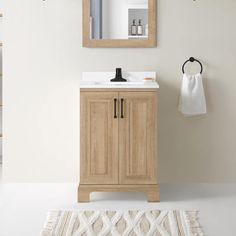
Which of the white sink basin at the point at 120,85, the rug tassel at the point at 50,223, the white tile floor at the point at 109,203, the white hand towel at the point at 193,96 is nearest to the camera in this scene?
the rug tassel at the point at 50,223

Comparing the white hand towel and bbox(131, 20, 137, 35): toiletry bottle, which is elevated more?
bbox(131, 20, 137, 35): toiletry bottle

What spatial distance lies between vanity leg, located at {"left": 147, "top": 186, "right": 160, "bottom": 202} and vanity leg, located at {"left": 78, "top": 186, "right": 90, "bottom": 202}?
1.49ft

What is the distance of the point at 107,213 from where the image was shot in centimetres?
388

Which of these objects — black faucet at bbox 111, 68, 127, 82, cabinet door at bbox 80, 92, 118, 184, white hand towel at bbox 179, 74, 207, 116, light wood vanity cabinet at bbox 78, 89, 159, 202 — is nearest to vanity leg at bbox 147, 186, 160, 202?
light wood vanity cabinet at bbox 78, 89, 159, 202

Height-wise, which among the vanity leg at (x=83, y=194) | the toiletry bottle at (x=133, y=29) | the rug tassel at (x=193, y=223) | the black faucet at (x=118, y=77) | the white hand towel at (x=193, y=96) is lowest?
the rug tassel at (x=193, y=223)

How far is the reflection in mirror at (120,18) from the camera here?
15.0ft

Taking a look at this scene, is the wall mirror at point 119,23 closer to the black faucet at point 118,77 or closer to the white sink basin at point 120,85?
the black faucet at point 118,77

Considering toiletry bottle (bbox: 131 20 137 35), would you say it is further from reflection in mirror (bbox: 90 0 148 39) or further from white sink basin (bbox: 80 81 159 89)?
white sink basin (bbox: 80 81 159 89)

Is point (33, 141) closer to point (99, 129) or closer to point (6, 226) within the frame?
point (99, 129)

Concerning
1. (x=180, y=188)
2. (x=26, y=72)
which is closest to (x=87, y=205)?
(x=180, y=188)

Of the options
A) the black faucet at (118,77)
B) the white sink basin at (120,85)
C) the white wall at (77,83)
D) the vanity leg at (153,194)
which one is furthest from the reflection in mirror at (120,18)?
the vanity leg at (153,194)

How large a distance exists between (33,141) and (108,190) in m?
0.85

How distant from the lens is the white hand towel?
455 centimetres

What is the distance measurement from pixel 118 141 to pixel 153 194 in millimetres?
473
